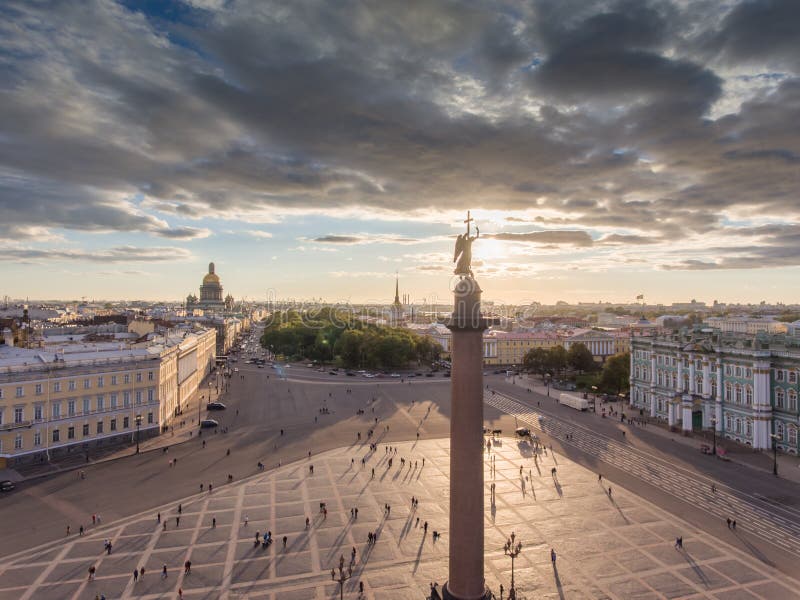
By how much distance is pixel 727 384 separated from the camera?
52.8 metres

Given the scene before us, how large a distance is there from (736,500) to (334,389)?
58.0 metres

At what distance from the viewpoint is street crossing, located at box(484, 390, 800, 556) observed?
102ft

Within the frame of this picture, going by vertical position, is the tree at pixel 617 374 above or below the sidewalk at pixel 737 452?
above

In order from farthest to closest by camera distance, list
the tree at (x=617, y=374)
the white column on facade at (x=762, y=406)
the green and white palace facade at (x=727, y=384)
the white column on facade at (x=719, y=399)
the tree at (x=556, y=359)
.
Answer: the tree at (x=556, y=359)
the tree at (x=617, y=374)
the white column on facade at (x=719, y=399)
the white column on facade at (x=762, y=406)
the green and white palace facade at (x=727, y=384)

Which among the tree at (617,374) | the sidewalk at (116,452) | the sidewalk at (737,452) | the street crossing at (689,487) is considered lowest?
the sidewalk at (737,452)

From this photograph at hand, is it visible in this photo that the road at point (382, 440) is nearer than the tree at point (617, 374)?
Yes

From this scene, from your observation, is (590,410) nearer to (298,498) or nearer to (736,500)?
(736,500)

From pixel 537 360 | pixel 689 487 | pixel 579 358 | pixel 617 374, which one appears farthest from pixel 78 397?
pixel 579 358

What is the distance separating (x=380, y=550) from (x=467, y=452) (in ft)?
41.9

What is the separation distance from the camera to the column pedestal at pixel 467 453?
63.1 feet

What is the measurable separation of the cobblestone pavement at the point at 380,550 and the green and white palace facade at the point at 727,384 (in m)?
20.0

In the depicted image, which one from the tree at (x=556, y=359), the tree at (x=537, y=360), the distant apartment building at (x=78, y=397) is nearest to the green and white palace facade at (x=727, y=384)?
the tree at (x=556, y=359)

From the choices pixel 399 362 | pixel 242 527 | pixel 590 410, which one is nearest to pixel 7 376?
pixel 242 527

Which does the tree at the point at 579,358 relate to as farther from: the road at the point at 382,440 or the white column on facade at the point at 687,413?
the white column on facade at the point at 687,413
